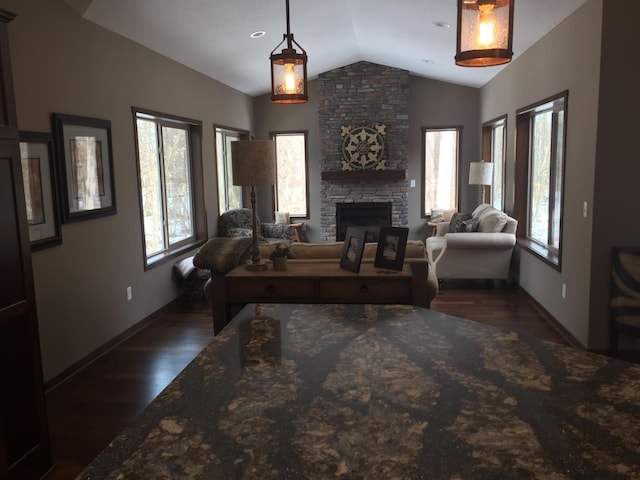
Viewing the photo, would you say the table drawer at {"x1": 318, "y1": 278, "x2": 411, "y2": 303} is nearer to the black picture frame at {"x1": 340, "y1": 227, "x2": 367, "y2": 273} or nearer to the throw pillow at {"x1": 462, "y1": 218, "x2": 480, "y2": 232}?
the black picture frame at {"x1": 340, "y1": 227, "x2": 367, "y2": 273}

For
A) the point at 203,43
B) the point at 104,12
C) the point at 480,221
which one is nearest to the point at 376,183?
the point at 480,221

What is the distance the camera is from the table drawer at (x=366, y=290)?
3186mm

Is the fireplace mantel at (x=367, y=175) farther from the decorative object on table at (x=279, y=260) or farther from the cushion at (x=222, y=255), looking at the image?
the decorative object on table at (x=279, y=260)

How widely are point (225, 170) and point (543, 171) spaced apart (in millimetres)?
4423

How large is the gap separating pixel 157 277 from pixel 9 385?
3023 mm

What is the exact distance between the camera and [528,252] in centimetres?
585

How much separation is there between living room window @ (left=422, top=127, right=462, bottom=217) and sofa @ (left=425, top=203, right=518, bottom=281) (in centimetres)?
251

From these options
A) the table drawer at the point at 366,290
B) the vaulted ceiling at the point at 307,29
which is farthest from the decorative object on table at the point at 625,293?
the vaulted ceiling at the point at 307,29

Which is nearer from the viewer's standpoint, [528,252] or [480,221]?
[528,252]

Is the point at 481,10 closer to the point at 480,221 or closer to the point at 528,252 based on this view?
the point at 528,252

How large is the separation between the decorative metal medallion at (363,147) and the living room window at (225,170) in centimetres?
173

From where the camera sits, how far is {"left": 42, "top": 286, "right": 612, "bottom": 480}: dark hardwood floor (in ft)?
9.92

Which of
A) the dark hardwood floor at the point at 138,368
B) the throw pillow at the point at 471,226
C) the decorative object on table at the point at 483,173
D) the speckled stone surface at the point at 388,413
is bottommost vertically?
the dark hardwood floor at the point at 138,368

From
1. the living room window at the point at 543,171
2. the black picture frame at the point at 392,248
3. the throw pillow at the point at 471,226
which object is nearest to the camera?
the black picture frame at the point at 392,248
